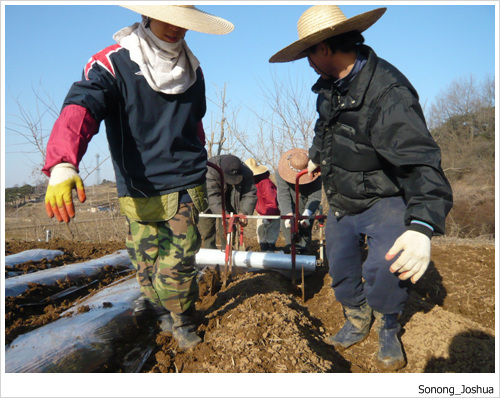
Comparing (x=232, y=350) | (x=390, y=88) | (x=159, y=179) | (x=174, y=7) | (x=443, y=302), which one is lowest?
(x=443, y=302)

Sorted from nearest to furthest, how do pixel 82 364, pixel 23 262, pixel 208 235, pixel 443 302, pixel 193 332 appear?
pixel 82 364 → pixel 193 332 → pixel 443 302 → pixel 23 262 → pixel 208 235

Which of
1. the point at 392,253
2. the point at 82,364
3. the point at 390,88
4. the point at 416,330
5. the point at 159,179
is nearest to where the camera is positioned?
the point at 392,253

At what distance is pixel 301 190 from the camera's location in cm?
534

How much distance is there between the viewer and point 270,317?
278 cm

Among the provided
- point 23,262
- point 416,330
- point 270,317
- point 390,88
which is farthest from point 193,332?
point 23,262

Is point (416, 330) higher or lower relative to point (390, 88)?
lower

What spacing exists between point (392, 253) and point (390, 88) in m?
0.90

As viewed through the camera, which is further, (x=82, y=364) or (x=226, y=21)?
(x=226, y=21)

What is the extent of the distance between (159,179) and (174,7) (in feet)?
3.20

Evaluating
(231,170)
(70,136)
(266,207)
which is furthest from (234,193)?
(70,136)

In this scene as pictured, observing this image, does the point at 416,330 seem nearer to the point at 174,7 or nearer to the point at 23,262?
the point at 174,7

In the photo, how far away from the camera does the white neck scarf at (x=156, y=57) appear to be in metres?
2.01

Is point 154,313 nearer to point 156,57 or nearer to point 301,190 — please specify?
point 156,57

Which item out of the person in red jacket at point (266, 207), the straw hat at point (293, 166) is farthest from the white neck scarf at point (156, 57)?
the person in red jacket at point (266, 207)
